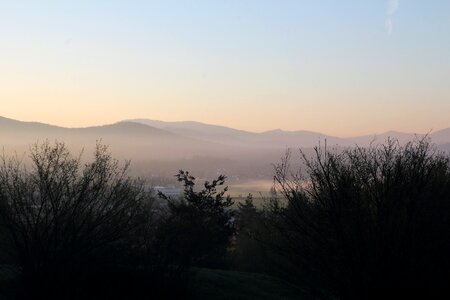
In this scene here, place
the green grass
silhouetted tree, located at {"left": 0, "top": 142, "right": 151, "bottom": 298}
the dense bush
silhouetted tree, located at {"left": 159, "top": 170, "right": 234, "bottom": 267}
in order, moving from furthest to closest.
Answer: silhouetted tree, located at {"left": 159, "top": 170, "right": 234, "bottom": 267}, the green grass, silhouetted tree, located at {"left": 0, "top": 142, "right": 151, "bottom": 298}, the dense bush

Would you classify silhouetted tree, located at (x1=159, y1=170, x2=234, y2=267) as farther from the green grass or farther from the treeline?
the treeline

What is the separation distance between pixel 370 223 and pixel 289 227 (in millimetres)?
2581

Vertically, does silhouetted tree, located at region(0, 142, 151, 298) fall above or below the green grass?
above

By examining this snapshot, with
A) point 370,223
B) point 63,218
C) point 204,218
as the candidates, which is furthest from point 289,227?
point 204,218

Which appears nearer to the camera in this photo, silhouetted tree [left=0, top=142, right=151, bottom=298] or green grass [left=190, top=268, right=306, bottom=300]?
silhouetted tree [left=0, top=142, right=151, bottom=298]

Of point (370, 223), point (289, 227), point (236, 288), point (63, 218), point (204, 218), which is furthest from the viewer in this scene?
point (204, 218)

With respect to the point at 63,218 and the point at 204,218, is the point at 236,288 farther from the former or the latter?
the point at 204,218

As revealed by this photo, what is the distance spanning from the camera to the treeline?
432 inches

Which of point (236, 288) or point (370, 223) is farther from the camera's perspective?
point (236, 288)

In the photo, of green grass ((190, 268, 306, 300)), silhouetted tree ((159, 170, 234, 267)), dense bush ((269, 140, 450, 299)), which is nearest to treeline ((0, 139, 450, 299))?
dense bush ((269, 140, 450, 299))

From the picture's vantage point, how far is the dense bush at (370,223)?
10758 mm

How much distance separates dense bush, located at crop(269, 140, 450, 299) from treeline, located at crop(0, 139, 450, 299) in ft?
0.09

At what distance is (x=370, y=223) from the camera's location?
37.8 ft

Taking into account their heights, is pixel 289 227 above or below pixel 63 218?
above
